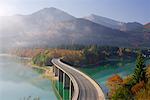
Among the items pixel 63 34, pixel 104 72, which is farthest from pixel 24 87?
pixel 63 34

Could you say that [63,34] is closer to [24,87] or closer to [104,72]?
[104,72]

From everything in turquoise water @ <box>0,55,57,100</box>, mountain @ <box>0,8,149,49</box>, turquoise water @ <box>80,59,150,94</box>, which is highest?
mountain @ <box>0,8,149,49</box>

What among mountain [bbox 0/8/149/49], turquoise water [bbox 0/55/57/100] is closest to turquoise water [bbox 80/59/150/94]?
turquoise water [bbox 0/55/57/100]

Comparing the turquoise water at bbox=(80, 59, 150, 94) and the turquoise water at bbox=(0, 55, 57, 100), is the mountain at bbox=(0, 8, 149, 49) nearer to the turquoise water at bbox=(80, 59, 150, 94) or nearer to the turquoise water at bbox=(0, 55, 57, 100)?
the turquoise water at bbox=(80, 59, 150, 94)

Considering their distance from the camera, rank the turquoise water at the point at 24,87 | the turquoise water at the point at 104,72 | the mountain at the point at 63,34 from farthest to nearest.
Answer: the mountain at the point at 63,34 → the turquoise water at the point at 104,72 → the turquoise water at the point at 24,87

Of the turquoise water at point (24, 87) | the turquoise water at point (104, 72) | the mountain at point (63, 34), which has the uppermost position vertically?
the mountain at point (63, 34)

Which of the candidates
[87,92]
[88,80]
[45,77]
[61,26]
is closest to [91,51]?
[45,77]

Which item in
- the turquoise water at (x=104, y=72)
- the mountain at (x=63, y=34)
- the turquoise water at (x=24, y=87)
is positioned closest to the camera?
the turquoise water at (x=24, y=87)

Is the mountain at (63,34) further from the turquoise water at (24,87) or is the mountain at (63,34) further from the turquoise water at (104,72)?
the turquoise water at (24,87)

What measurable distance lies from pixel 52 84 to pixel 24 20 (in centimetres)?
14276

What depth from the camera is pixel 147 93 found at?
17812 mm

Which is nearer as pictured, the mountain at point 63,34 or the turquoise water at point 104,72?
the turquoise water at point 104,72

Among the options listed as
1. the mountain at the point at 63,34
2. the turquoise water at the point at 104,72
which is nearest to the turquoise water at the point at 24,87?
the turquoise water at the point at 104,72

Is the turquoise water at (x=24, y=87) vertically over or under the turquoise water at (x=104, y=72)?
under
